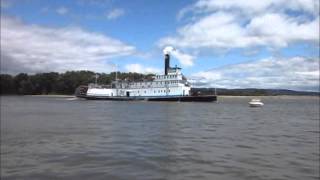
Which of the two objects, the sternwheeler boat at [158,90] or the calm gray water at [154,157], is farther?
the sternwheeler boat at [158,90]

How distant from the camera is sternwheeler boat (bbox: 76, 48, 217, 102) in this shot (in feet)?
420

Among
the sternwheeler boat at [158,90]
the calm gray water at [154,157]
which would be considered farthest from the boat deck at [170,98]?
the calm gray water at [154,157]

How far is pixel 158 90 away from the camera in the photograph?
434 ft

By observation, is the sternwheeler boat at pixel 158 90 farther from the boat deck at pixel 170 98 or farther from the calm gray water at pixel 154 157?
the calm gray water at pixel 154 157

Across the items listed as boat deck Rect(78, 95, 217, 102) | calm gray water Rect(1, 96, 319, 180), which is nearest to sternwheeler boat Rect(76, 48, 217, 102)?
boat deck Rect(78, 95, 217, 102)

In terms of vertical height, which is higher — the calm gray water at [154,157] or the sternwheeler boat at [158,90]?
the sternwheeler boat at [158,90]

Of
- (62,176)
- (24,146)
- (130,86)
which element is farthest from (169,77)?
(62,176)

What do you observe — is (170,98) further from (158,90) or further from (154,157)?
(154,157)

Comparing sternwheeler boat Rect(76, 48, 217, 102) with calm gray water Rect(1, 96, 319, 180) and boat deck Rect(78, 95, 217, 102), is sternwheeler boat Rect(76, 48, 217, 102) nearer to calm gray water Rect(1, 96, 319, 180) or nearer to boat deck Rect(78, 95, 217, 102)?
boat deck Rect(78, 95, 217, 102)

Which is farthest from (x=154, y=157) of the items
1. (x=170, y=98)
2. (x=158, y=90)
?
(x=158, y=90)

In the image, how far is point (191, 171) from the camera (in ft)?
64.3

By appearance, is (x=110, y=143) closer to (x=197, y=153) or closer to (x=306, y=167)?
(x=197, y=153)

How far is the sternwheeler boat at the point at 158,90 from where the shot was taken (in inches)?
5037

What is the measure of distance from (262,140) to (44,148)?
15.0 metres
